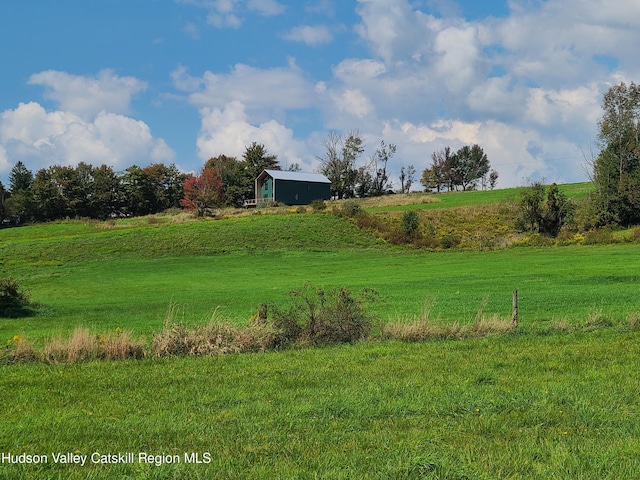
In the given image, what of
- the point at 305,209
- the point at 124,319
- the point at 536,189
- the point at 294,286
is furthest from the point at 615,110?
the point at 124,319

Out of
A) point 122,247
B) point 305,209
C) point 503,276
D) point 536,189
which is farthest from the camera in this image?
point 305,209

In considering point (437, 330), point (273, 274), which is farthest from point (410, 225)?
point (437, 330)

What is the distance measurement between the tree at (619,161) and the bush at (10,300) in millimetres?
55056

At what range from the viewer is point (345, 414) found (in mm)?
6980

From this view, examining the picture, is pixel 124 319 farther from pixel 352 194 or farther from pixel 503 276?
pixel 352 194

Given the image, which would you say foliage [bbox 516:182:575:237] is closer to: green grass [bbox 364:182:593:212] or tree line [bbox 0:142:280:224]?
green grass [bbox 364:182:593:212]

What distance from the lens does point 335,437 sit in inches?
239

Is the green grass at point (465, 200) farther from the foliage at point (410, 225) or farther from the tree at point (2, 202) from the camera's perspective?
the tree at point (2, 202)

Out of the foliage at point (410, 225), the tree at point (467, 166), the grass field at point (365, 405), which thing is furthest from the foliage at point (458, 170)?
the grass field at point (365, 405)

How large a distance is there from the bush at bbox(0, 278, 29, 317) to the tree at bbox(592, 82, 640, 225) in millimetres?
55056

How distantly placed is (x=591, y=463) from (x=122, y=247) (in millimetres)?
51008

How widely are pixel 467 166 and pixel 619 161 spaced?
247ft

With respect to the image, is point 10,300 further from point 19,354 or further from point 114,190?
point 114,190

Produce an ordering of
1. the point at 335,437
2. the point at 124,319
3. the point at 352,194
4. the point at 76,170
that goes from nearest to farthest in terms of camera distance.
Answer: the point at 335,437
the point at 124,319
the point at 76,170
the point at 352,194
